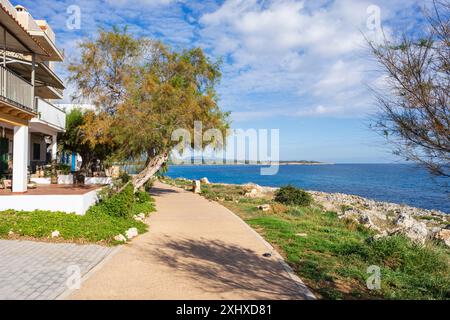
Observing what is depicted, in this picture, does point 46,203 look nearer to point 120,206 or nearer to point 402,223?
point 120,206

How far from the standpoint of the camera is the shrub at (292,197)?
66.3 feet

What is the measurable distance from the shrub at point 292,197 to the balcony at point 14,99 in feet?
44.5

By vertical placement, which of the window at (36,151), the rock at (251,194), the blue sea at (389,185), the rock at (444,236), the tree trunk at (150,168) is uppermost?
the window at (36,151)

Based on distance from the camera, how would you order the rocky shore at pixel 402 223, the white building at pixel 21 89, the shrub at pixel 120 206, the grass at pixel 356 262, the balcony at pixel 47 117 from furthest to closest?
the balcony at pixel 47 117
the shrub at pixel 120 206
the rocky shore at pixel 402 223
the white building at pixel 21 89
the grass at pixel 356 262

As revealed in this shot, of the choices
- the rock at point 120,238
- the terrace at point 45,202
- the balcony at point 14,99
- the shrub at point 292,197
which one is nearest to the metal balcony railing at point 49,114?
the balcony at point 14,99

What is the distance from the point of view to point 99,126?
16.8 meters

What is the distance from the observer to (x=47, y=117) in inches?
675

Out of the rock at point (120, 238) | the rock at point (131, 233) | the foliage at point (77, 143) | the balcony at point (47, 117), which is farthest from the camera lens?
the foliage at point (77, 143)

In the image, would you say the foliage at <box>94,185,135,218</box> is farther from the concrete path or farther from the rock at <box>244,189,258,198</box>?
the rock at <box>244,189,258,198</box>

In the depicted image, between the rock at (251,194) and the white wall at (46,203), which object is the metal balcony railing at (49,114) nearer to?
the white wall at (46,203)

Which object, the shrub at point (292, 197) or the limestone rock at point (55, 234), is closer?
the limestone rock at point (55, 234)

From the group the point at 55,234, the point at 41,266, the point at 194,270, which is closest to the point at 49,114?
the point at 55,234
